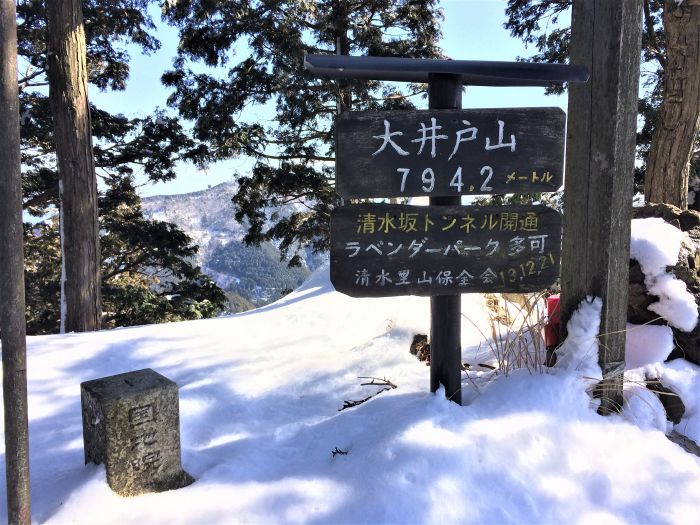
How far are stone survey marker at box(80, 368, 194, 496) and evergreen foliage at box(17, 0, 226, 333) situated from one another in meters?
9.45

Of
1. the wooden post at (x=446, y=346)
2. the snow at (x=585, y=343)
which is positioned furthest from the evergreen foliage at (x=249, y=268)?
the snow at (x=585, y=343)

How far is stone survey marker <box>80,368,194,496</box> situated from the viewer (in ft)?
7.15

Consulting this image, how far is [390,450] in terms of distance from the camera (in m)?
2.23

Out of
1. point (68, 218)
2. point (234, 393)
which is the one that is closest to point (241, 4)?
point (68, 218)

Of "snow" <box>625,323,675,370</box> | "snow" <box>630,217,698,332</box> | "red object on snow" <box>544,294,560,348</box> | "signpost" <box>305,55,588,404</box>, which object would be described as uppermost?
"signpost" <box>305,55,588,404</box>

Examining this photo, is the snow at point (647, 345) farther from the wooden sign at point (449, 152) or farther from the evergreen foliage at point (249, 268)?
the evergreen foliage at point (249, 268)

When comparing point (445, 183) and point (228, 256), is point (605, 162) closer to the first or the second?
point (445, 183)

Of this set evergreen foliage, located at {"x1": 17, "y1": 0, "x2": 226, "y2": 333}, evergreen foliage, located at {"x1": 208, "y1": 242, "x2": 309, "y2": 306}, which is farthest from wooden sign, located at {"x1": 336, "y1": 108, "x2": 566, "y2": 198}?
evergreen foliage, located at {"x1": 208, "y1": 242, "x2": 309, "y2": 306}

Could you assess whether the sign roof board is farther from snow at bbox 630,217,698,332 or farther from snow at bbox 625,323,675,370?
snow at bbox 625,323,675,370

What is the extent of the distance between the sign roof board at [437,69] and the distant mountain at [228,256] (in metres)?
42.6

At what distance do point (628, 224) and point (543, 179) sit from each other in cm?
53

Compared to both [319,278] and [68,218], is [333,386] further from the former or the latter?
[68,218]

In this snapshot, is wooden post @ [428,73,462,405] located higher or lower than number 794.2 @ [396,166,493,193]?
lower

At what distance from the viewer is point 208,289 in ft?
43.0
